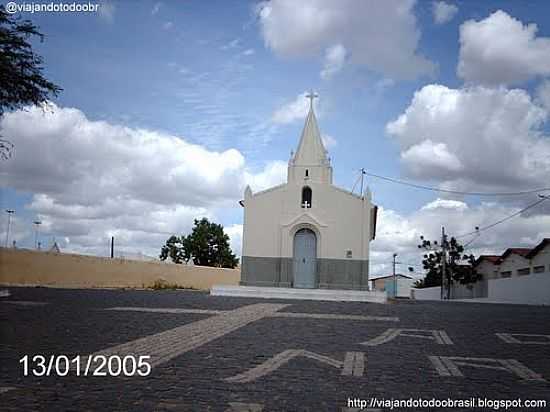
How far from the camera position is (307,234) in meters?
26.0

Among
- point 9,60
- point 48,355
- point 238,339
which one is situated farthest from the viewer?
point 9,60

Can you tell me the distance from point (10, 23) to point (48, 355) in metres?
9.53

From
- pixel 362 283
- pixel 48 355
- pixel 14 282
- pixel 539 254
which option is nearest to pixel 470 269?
pixel 539 254

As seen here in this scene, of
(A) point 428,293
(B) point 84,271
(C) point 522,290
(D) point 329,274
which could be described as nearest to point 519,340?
(D) point 329,274

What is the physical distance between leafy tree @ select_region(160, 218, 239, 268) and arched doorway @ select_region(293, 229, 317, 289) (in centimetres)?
3202

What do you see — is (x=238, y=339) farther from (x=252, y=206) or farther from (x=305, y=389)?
(x=252, y=206)

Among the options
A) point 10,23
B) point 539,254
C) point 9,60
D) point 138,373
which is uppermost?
point 10,23

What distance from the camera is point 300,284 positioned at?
25625mm

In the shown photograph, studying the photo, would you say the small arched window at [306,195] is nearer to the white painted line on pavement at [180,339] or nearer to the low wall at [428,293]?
the white painted line on pavement at [180,339]

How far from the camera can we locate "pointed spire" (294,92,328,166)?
89.0 ft

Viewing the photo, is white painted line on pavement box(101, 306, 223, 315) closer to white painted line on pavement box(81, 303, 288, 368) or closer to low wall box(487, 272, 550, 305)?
white painted line on pavement box(81, 303, 288, 368)

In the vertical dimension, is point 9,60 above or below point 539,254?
above

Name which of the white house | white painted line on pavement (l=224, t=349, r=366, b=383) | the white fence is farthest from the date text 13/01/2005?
the white house

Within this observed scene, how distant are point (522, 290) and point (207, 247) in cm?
3121
